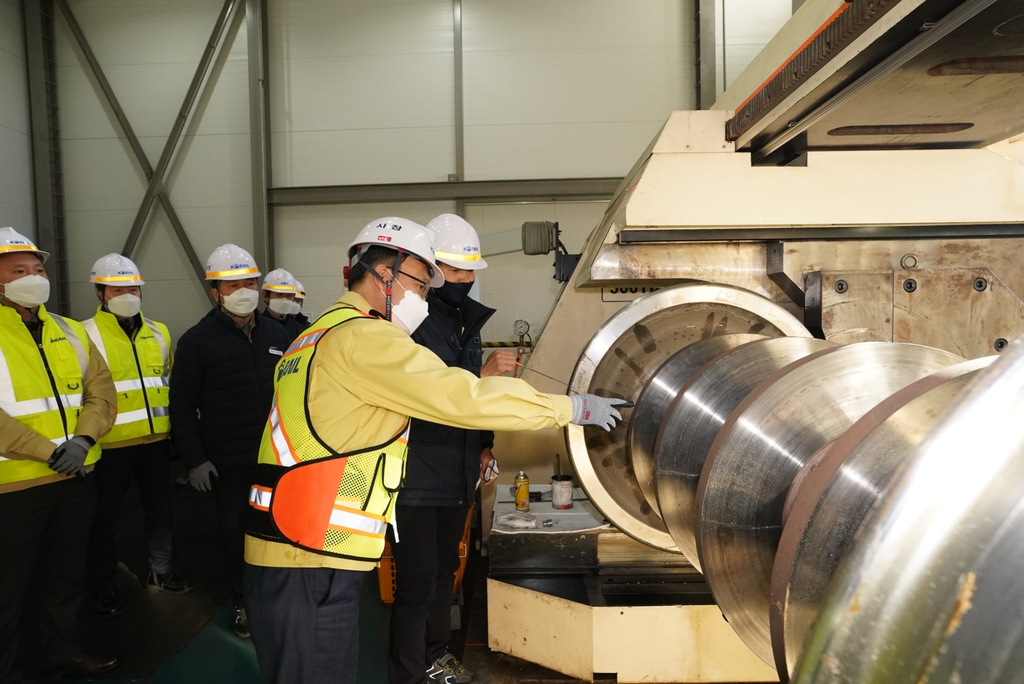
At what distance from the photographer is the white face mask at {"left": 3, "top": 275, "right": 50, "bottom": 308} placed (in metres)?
2.28

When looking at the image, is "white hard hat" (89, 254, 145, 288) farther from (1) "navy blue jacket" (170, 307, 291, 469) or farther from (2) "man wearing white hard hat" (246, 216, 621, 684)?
(2) "man wearing white hard hat" (246, 216, 621, 684)

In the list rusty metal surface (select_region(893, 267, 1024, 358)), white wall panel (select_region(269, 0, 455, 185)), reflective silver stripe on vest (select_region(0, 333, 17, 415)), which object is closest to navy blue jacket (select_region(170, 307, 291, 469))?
reflective silver stripe on vest (select_region(0, 333, 17, 415))

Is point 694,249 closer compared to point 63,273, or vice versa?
point 694,249

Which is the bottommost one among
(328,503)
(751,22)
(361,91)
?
(328,503)

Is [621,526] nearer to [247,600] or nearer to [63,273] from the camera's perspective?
[247,600]

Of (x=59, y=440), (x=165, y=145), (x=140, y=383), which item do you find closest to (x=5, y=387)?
(x=59, y=440)

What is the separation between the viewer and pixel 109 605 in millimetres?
2971

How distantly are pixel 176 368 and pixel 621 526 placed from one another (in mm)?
2015

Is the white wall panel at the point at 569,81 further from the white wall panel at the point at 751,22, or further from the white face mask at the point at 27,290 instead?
the white face mask at the point at 27,290

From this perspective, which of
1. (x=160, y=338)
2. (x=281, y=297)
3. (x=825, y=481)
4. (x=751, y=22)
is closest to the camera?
(x=825, y=481)

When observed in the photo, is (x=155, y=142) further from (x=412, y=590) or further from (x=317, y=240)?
(x=412, y=590)

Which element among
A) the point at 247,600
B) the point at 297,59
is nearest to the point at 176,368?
the point at 247,600

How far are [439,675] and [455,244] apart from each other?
145cm

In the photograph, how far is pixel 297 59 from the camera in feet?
22.2
